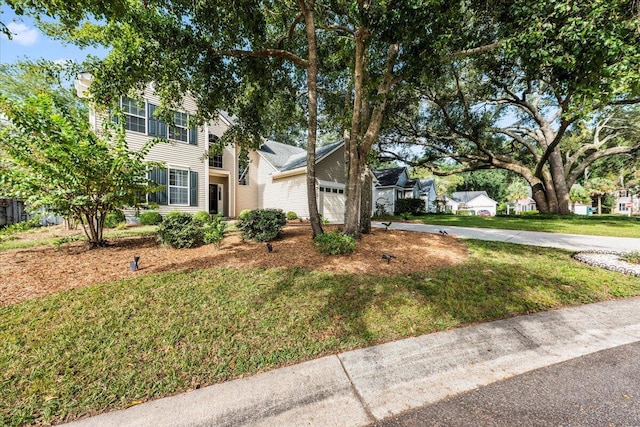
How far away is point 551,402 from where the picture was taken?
182 cm

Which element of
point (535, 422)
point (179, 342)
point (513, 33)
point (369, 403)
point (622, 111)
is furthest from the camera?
point (622, 111)

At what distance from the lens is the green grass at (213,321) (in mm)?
1970

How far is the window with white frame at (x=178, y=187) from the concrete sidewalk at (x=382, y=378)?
37.8ft

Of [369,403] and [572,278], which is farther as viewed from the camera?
[572,278]

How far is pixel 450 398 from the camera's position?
6.19 ft

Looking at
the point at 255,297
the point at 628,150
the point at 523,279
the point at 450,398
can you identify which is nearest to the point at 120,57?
the point at 255,297

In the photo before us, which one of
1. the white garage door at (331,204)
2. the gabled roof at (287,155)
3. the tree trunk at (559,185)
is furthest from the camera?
the tree trunk at (559,185)

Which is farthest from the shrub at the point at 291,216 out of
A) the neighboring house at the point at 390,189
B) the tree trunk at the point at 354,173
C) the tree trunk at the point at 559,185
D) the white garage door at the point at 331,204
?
the tree trunk at the point at 559,185

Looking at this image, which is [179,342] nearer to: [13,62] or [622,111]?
[13,62]

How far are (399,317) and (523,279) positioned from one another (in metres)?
2.77

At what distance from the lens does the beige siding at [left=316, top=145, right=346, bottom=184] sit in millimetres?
13977

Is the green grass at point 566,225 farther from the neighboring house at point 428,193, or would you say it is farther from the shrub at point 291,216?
the neighboring house at point 428,193

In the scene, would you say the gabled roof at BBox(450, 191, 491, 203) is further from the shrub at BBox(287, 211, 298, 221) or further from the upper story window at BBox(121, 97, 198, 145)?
the upper story window at BBox(121, 97, 198, 145)

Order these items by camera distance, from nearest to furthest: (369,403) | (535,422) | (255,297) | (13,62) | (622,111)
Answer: (535,422)
(369,403)
(255,297)
(13,62)
(622,111)
